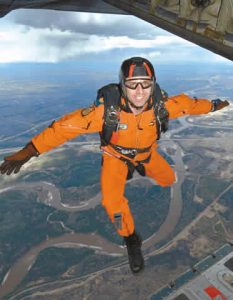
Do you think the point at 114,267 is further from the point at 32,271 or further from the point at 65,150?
the point at 65,150

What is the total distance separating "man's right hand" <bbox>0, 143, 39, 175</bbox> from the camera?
3.83 m

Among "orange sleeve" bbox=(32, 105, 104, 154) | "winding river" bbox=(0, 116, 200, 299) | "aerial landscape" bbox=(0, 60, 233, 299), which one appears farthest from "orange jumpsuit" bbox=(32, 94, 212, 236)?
"winding river" bbox=(0, 116, 200, 299)

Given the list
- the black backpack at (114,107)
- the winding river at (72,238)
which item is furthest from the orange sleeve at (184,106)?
the winding river at (72,238)

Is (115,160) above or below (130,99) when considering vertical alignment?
below

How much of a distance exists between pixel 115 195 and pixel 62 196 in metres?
84.5

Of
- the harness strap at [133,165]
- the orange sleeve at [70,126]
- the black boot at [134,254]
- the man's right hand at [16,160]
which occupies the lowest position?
the black boot at [134,254]

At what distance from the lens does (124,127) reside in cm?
429

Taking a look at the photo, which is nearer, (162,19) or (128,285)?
(162,19)

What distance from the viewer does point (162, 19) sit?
4.49 metres

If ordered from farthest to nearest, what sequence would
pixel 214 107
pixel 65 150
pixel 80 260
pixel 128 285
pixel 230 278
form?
pixel 65 150, pixel 80 260, pixel 128 285, pixel 230 278, pixel 214 107

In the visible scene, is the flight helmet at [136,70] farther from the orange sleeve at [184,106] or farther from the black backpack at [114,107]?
the orange sleeve at [184,106]

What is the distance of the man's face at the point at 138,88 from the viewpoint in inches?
149

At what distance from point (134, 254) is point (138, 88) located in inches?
112

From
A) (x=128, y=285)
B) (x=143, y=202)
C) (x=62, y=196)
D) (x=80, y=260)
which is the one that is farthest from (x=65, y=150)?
(x=128, y=285)
